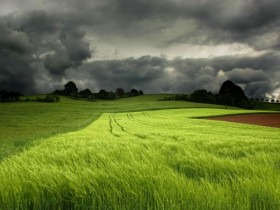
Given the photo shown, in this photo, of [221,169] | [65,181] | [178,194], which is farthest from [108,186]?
[221,169]

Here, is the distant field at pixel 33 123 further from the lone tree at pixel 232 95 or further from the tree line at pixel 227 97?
the lone tree at pixel 232 95

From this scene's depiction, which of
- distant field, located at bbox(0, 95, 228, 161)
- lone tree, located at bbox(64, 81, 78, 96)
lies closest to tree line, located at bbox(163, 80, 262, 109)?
distant field, located at bbox(0, 95, 228, 161)

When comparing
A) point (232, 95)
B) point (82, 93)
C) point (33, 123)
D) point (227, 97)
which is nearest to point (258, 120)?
point (33, 123)

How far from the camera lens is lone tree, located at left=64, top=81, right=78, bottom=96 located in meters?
157

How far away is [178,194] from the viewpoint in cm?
310

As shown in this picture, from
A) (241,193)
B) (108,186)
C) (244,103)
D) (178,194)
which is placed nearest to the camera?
(178,194)

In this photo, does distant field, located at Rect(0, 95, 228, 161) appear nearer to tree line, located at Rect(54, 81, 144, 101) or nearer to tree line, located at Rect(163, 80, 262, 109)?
tree line, located at Rect(163, 80, 262, 109)

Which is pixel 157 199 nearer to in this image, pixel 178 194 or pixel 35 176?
pixel 178 194

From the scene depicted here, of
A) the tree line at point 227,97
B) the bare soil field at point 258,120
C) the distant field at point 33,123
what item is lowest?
the distant field at point 33,123

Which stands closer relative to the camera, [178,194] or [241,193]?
[178,194]

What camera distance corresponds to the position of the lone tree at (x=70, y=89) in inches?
6181

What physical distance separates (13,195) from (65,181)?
604 mm

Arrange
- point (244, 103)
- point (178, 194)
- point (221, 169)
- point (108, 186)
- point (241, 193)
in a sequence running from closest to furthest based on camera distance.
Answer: point (178, 194)
point (241, 193)
point (108, 186)
point (221, 169)
point (244, 103)

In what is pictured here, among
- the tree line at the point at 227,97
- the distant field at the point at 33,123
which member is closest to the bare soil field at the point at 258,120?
the distant field at the point at 33,123
